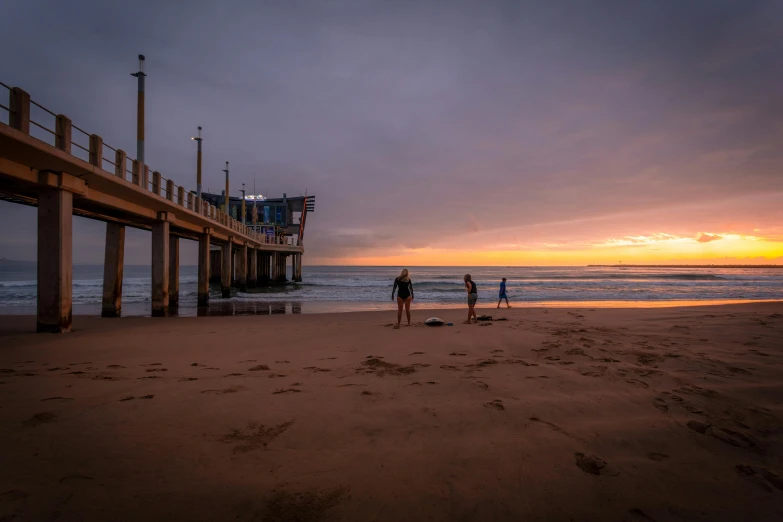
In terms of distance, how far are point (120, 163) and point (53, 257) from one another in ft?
11.9

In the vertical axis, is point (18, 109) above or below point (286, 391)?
above

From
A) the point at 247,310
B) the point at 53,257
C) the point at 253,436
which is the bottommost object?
the point at 247,310

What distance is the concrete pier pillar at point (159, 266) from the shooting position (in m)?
15.7

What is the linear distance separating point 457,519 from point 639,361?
519 centimetres

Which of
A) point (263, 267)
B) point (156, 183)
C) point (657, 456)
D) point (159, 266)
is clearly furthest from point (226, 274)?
point (657, 456)

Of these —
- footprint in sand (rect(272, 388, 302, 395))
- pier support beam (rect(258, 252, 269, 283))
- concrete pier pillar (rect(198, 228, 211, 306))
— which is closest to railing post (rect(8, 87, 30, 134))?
footprint in sand (rect(272, 388, 302, 395))

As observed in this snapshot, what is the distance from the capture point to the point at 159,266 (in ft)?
51.5

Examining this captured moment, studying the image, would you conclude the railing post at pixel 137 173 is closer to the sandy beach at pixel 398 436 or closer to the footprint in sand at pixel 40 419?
the sandy beach at pixel 398 436

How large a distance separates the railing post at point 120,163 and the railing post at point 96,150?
0.97 meters

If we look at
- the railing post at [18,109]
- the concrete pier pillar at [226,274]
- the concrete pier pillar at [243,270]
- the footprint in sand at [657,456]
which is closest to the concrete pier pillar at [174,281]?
the concrete pier pillar at [226,274]

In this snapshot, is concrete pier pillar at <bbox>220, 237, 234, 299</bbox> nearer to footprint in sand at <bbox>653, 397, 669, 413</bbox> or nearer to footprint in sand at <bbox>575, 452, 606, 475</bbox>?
footprint in sand at <bbox>653, 397, 669, 413</bbox>

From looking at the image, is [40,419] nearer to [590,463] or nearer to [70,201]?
[590,463]

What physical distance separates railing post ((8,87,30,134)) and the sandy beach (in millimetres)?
4996

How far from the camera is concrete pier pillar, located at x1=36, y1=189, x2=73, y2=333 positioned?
9477 mm
